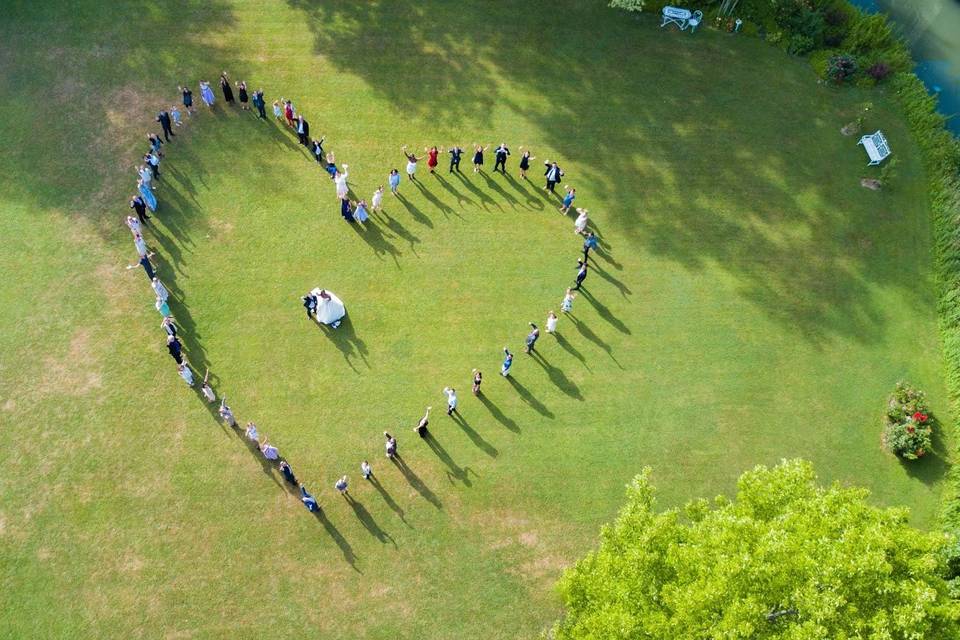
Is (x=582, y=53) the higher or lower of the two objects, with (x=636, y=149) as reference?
higher

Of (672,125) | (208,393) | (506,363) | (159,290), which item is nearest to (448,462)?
(506,363)

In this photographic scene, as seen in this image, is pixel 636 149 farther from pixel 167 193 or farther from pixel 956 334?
pixel 167 193

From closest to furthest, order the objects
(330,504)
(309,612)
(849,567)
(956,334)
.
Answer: (849,567), (309,612), (330,504), (956,334)

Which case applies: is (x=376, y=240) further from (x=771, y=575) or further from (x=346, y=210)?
(x=771, y=575)

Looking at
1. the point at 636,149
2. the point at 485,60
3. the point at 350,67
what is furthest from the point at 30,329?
the point at 636,149

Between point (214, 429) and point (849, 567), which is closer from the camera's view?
point (849, 567)

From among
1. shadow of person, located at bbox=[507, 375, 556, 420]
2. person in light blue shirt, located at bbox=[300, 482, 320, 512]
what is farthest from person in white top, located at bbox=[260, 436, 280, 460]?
shadow of person, located at bbox=[507, 375, 556, 420]
